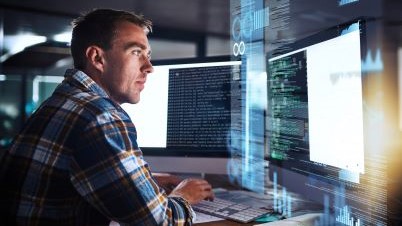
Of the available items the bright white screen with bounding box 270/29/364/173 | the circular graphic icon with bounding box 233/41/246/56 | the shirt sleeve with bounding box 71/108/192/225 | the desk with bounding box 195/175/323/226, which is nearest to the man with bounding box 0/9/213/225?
the shirt sleeve with bounding box 71/108/192/225

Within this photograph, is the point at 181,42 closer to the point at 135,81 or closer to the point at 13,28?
the point at 13,28

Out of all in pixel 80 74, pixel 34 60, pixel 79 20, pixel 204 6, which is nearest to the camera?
pixel 80 74

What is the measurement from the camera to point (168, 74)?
50.2 inches

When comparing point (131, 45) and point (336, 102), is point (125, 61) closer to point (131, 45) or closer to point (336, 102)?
point (131, 45)

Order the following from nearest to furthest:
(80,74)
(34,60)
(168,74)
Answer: (80,74)
(168,74)
(34,60)

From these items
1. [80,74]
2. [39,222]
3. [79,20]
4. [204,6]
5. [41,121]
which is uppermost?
[204,6]

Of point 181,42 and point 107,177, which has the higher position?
point 181,42

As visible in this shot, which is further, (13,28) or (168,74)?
(13,28)

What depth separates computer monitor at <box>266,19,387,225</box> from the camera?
28.5 inches

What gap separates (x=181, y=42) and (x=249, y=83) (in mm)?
3645

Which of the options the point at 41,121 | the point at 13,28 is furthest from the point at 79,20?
the point at 13,28

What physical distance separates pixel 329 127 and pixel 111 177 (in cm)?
52

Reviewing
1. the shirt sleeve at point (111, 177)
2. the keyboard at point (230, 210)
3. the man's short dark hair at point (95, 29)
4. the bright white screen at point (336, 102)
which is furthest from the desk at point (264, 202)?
the man's short dark hair at point (95, 29)

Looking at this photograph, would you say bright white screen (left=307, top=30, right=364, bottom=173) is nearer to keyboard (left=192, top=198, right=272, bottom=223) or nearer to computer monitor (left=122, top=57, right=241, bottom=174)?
keyboard (left=192, top=198, right=272, bottom=223)
